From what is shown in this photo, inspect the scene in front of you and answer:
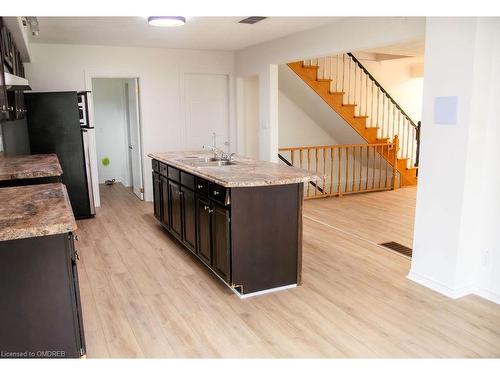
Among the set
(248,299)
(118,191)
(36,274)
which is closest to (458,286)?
(248,299)

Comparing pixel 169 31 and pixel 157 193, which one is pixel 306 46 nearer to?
pixel 169 31

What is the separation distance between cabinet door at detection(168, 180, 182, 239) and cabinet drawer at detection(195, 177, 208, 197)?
548mm

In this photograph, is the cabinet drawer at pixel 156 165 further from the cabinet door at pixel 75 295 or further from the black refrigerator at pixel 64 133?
the cabinet door at pixel 75 295

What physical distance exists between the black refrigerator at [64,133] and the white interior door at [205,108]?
→ 6.04 feet

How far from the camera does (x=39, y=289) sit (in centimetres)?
220

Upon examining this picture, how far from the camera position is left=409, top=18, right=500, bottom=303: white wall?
303 centimetres

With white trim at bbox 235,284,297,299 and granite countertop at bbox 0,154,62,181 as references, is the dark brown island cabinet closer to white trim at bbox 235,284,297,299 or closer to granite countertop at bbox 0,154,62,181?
white trim at bbox 235,284,297,299

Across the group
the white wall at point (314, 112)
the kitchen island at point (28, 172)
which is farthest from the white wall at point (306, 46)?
the kitchen island at point (28, 172)

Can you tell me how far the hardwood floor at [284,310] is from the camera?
265cm

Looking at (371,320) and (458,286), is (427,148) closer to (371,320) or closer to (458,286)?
(458,286)

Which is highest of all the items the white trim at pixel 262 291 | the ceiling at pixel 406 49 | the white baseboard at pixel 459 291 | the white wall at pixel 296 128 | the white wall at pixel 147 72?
the ceiling at pixel 406 49

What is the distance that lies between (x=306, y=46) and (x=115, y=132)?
456cm

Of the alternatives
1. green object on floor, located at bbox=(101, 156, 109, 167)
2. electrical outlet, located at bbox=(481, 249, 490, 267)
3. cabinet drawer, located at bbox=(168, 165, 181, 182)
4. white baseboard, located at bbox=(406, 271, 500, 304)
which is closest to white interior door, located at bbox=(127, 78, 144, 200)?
green object on floor, located at bbox=(101, 156, 109, 167)

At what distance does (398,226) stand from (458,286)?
209cm
